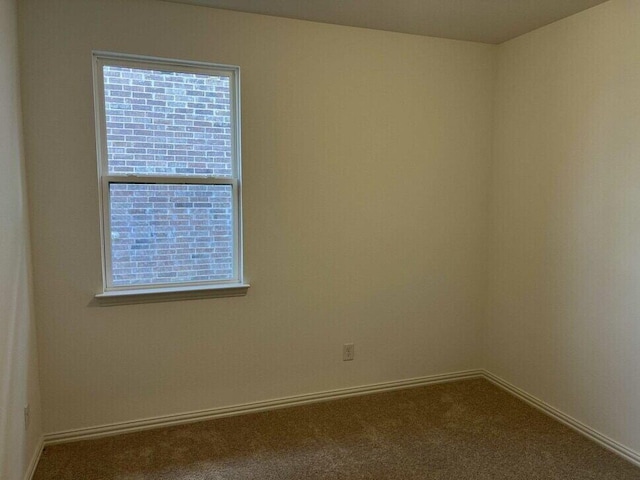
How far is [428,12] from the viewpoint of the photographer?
2584mm

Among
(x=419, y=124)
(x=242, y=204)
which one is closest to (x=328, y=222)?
(x=242, y=204)

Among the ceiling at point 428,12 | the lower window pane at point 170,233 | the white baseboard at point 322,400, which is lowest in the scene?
the white baseboard at point 322,400

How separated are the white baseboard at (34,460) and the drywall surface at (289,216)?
0.13 meters

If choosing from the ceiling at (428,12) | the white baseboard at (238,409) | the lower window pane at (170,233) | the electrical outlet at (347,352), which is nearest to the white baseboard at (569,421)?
the white baseboard at (238,409)

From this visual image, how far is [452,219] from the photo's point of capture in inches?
126

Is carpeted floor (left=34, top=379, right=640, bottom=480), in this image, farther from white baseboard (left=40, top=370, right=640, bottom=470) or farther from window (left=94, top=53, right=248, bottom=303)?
window (left=94, top=53, right=248, bottom=303)

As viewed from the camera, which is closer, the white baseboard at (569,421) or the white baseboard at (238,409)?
the white baseboard at (569,421)

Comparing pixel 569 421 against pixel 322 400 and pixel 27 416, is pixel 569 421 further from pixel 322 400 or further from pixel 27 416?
pixel 27 416

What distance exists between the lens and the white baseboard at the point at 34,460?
2106mm

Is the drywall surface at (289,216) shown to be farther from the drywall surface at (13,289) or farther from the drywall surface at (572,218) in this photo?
the drywall surface at (572,218)

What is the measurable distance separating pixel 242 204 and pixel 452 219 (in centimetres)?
150

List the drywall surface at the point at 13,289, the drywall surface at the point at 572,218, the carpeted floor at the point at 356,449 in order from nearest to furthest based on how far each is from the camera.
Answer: the drywall surface at the point at 13,289, the carpeted floor at the point at 356,449, the drywall surface at the point at 572,218

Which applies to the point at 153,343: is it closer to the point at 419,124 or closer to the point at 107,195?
the point at 107,195

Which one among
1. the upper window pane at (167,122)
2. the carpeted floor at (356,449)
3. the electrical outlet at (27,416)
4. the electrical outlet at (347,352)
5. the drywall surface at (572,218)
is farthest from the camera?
the electrical outlet at (347,352)
